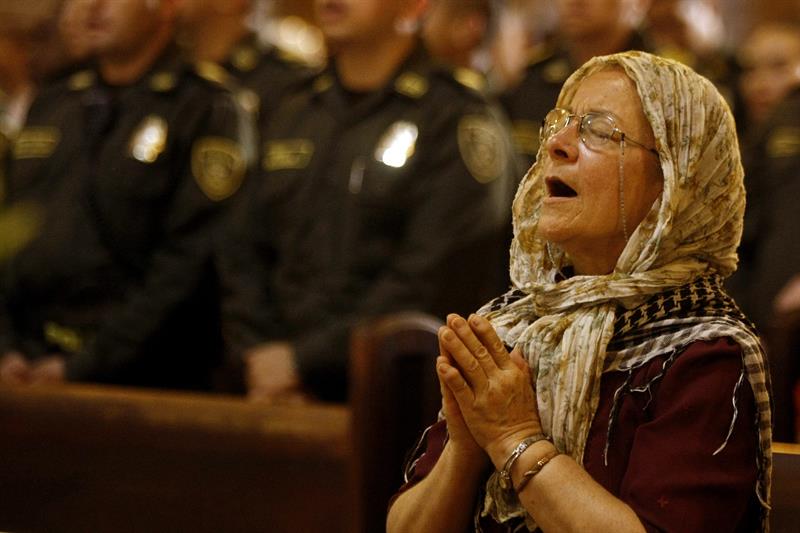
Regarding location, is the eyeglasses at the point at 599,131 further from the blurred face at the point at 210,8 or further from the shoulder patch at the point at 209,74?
the blurred face at the point at 210,8

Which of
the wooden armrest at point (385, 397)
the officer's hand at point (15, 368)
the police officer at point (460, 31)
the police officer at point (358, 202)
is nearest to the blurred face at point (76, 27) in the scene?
the police officer at point (358, 202)

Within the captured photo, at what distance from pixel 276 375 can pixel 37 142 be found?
0.98 m

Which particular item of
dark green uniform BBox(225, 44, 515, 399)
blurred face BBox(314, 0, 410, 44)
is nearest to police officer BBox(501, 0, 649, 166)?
dark green uniform BBox(225, 44, 515, 399)

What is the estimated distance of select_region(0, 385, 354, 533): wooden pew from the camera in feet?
7.82

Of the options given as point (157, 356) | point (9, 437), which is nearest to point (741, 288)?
point (157, 356)

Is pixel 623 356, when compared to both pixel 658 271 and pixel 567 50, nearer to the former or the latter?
pixel 658 271

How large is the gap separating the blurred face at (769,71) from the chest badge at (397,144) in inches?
39.7

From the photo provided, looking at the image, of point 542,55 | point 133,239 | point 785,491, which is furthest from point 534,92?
point 785,491

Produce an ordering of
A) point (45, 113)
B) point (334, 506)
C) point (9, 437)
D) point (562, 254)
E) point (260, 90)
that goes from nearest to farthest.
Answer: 1. point (562, 254)
2. point (334, 506)
3. point (9, 437)
4. point (45, 113)
5. point (260, 90)

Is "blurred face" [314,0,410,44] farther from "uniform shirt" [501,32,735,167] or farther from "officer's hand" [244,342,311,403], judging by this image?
"officer's hand" [244,342,311,403]

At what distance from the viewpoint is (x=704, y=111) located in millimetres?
1341

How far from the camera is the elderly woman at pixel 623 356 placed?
125 cm

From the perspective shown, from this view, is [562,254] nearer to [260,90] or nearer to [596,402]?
[596,402]

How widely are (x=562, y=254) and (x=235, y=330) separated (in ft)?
5.16
